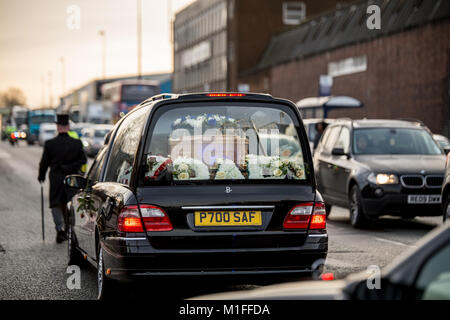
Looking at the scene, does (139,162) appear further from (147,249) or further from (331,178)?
(331,178)

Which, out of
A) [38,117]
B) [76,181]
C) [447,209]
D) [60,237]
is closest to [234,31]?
[38,117]

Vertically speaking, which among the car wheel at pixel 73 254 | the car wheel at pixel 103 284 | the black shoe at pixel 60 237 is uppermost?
the car wheel at pixel 103 284

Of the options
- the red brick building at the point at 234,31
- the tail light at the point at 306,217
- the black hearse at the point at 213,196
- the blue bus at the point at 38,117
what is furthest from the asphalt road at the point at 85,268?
the blue bus at the point at 38,117

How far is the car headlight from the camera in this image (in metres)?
13.9

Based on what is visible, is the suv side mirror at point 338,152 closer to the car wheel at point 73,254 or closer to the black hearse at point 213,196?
the car wheel at point 73,254

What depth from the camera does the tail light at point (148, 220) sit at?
644 cm

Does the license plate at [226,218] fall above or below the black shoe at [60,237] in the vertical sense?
above

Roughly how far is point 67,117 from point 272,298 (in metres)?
9.44

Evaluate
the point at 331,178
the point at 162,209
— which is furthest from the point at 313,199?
the point at 331,178

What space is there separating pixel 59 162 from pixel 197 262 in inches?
247

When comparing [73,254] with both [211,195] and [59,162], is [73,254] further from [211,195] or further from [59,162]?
[211,195]

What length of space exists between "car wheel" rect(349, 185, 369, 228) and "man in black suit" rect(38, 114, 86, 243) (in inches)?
177

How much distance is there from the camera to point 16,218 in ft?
52.1

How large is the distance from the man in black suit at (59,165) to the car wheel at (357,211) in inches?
177
